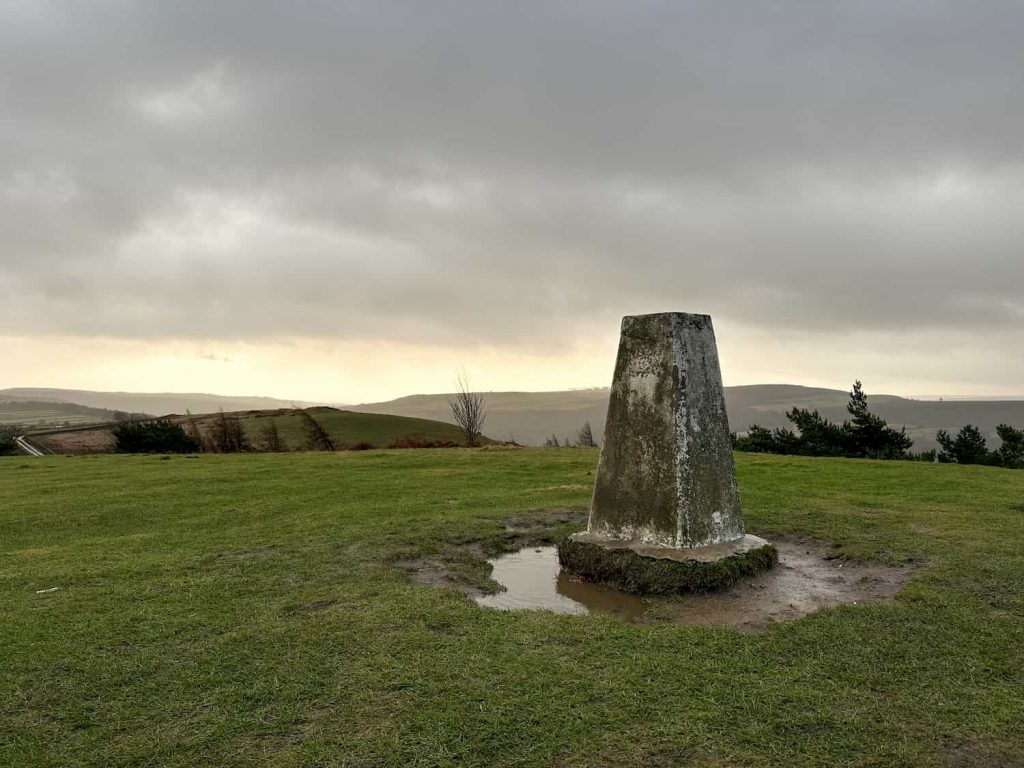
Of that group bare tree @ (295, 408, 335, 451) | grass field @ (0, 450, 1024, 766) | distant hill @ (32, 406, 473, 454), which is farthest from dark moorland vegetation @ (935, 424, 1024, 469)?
bare tree @ (295, 408, 335, 451)

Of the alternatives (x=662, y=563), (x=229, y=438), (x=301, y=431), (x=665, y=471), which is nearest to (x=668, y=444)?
(x=665, y=471)

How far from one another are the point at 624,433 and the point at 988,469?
1574 centimetres

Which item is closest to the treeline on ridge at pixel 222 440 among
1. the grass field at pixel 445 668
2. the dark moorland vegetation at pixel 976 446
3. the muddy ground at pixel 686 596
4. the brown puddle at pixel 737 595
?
the dark moorland vegetation at pixel 976 446

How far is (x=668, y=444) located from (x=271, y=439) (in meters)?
43.1

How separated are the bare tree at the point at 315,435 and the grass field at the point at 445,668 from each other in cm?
3625

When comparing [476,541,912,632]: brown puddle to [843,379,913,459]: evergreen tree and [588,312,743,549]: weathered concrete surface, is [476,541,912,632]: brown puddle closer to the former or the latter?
[588,312,743,549]: weathered concrete surface

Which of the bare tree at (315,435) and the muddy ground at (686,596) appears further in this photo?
the bare tree at (315,435)

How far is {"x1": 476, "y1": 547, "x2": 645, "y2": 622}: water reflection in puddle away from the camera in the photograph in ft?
22.9

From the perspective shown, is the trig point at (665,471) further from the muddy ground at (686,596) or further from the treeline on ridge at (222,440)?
Result: the treeline on ridge at (222,440)

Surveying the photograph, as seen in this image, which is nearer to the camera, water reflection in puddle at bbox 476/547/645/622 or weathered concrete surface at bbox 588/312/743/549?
water reflection in puddle at bbox 476/547/645/622

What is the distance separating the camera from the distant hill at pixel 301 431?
4428 centimetres

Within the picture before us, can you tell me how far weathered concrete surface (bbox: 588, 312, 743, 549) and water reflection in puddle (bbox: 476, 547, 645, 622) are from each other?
2.67 feet

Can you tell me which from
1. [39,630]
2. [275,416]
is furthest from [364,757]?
[275,416]

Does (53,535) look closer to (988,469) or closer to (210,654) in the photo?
(210,654)
